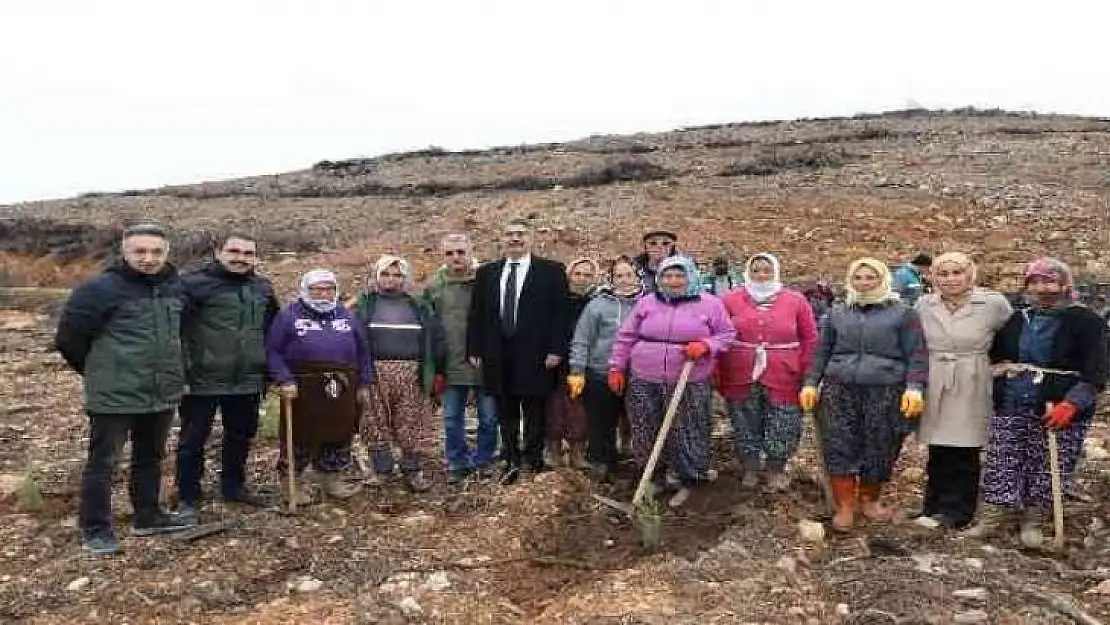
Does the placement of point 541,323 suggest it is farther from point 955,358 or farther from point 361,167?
point 361,167

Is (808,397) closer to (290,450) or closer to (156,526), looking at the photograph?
(290,450)

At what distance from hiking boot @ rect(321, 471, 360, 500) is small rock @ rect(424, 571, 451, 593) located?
5.13 ft

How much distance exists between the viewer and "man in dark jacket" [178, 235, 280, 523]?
19.4 feet

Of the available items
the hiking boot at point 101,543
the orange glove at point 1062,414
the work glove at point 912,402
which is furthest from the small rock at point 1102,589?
the hiking boot at point 101,543

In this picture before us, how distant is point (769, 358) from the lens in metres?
6.14

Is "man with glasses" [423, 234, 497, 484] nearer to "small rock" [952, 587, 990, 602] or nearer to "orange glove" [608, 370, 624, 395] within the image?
"orange glove" [608, 370, 624, 395]

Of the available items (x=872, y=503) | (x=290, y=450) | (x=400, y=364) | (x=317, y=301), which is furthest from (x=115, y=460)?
(x=872, y=503)

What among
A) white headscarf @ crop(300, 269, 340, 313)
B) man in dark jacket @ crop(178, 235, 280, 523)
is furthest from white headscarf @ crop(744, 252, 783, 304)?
man in dark jacket @ crop(178, 235, 280, 523)

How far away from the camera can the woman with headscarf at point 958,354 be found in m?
5.45

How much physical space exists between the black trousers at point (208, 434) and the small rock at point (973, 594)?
4.19 metres

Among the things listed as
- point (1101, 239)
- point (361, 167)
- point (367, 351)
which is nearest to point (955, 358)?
point (367, 351)

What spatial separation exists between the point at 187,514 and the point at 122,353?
1220 millimetres

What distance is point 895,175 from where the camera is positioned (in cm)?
1775

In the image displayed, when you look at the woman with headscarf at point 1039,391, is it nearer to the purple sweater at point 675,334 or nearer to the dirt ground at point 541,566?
the dirt ground at point 541,566
